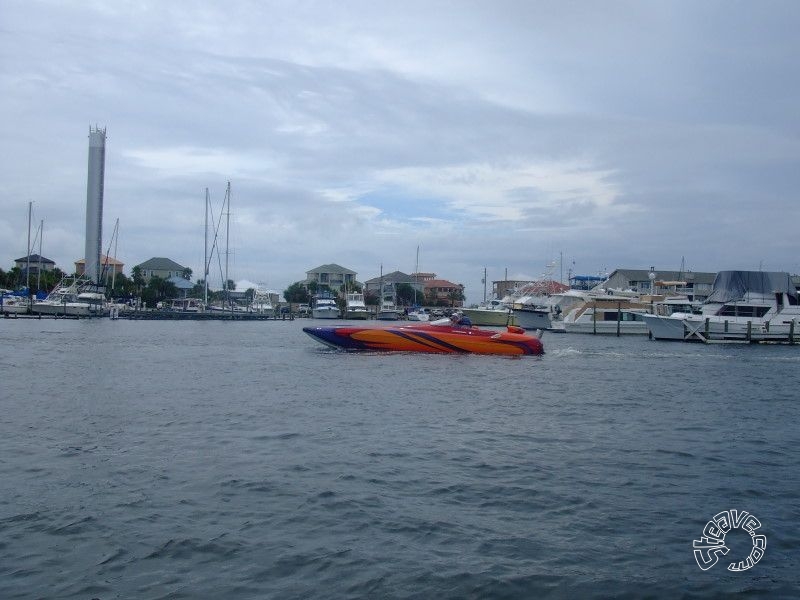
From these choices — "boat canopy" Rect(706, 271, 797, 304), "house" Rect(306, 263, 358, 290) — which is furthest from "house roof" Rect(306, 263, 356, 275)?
"boat canopy" Rect(706, 271, 797, 304)

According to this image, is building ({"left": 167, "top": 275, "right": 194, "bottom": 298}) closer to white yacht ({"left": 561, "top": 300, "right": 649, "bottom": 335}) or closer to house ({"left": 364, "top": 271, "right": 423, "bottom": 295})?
house ({"left": 364, "top": 271, "right": 423, "bottom": 295})

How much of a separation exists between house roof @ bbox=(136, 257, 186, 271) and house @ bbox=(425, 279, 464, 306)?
4760 centimetres

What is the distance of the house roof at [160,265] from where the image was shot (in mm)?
137125

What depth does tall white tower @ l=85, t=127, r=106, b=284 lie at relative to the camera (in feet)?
301

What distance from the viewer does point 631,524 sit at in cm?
898

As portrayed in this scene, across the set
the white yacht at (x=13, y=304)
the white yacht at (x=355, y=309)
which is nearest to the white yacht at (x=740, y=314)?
the white yacht at (x=355, y=309)

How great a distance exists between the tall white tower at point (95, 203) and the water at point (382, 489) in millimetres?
76052

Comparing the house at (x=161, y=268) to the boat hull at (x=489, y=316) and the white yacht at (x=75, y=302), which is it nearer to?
the white yacht at (x=75, y=302)

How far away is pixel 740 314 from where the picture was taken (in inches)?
1967

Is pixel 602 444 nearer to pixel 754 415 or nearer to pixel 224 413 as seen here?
pixel 754 415

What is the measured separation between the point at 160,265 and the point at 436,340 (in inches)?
4536

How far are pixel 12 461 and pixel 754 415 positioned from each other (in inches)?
635

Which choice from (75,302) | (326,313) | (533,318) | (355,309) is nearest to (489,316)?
(533,318)

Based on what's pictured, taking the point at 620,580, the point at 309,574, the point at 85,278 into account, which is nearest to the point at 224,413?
the point at 309,574
